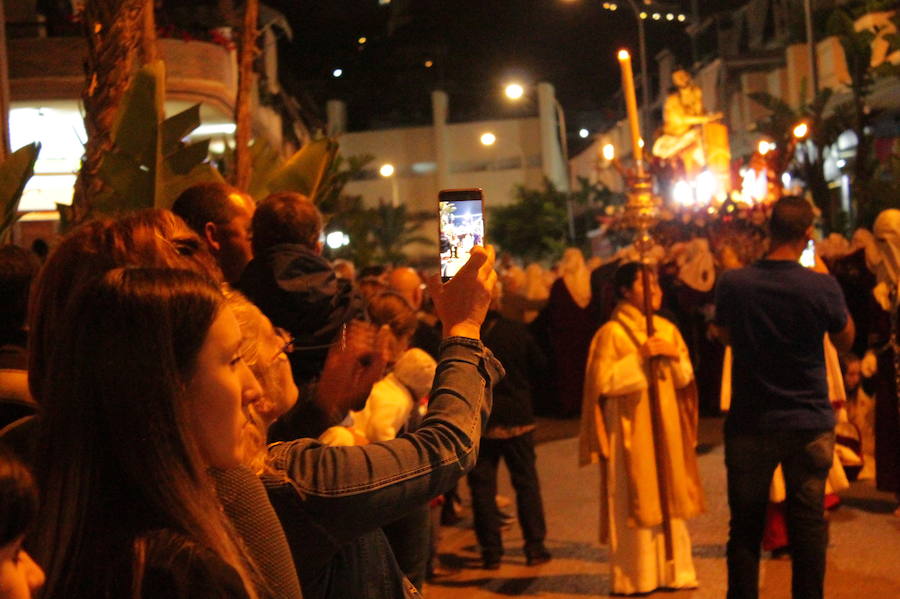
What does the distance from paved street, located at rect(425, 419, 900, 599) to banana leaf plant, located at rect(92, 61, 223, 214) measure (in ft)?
11.9

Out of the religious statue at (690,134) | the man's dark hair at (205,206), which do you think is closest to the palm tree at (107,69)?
the man's dark hair at (205,206)

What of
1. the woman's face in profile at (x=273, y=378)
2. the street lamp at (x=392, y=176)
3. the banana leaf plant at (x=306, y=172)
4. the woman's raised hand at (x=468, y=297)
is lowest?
the woman's face in profile at (x=273, y=378)

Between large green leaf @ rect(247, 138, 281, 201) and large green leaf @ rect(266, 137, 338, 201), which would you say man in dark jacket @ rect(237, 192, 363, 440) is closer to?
large green leaf @ rect(266, 137, 338, 201)

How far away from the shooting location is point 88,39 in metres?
6.29

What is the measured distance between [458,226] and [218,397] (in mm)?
1017

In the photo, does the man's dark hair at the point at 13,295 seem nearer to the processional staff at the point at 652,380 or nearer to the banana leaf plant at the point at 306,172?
the banana leaf plant at the point at 306,172

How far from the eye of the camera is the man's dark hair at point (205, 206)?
4402 millimetres

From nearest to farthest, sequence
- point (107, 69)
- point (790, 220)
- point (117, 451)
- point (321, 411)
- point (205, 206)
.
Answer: point (117, 451), point (321, 411), point (205, 206), point (790, 220), point (107, 69)

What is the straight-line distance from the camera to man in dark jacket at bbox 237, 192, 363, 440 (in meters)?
4.18

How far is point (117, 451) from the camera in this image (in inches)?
67.3

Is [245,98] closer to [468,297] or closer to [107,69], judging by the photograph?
[107,69]

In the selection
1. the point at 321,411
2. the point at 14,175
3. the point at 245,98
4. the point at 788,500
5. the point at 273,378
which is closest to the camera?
the point at 273,378

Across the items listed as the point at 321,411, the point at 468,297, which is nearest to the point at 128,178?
the point at 321,411

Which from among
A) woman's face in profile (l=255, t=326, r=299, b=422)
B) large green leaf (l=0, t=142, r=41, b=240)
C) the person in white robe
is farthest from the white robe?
woman's face in profile (l=255, t=326, r=299, b=422)
